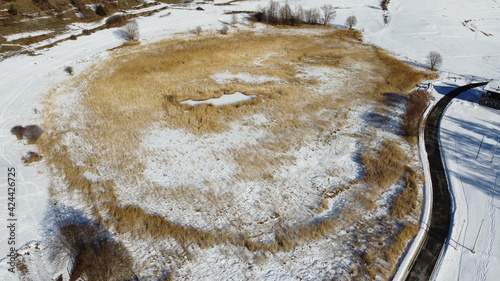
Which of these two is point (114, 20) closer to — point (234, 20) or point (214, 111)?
point (234, 20)

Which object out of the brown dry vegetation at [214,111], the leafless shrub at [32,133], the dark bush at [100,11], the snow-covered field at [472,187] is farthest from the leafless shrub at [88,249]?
the dark bush at [100,11]

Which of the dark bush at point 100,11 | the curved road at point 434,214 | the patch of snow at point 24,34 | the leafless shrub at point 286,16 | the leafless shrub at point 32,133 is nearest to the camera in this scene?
the curved road at point 434,214

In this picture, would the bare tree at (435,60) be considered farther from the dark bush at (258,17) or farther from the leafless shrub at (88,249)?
the leafless shrub at (88,249)

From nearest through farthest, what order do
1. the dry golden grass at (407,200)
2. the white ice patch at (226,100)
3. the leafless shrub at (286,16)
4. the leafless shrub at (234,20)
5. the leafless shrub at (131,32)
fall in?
the dry golden grass at (407,200) → the white ice patch at (226,100) → the leafless shrub at (131,32) → the leafless shrub at (234,20) → the leafless shrub at (286,16)

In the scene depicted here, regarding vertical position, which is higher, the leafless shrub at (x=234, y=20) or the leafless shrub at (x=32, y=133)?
the leafless shrub at (x=234, y=20)

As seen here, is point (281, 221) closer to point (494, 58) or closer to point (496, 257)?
point (496, 257)

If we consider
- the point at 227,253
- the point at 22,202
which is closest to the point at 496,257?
the point at 227,253

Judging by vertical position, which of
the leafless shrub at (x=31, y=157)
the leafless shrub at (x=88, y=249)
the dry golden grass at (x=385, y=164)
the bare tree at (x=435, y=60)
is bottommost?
the leafless shrub at (x=88, y=249)
